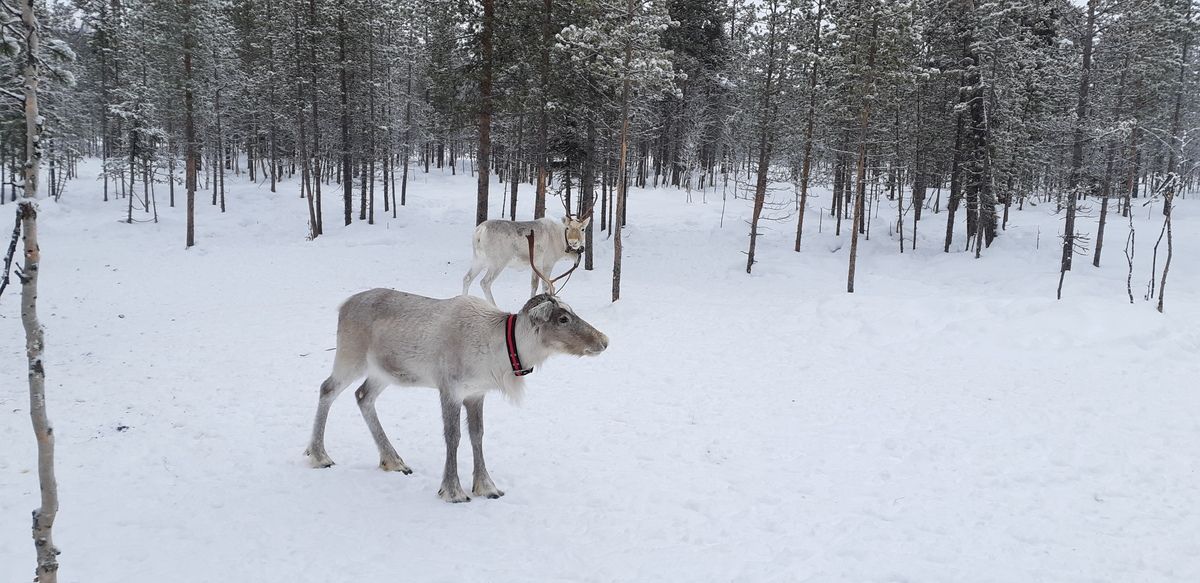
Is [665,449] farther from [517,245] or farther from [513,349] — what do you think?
[517,245]

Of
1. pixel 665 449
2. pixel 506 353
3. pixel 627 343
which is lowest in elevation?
pixel 665 449

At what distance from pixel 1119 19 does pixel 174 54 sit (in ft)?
102

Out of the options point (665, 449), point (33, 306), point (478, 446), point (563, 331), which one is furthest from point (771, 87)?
point (33, 306)

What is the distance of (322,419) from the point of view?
256 inches

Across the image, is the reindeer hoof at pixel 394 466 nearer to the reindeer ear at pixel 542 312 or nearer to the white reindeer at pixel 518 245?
the reindeer ear at pixel 542 312

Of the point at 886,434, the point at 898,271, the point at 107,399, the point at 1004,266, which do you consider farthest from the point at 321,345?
the point at 1004,266

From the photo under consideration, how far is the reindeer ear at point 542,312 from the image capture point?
5.51m

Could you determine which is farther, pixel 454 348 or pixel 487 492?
pixel 487 492

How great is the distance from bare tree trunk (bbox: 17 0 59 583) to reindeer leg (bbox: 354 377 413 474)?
291cm

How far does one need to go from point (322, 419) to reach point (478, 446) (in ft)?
5.72

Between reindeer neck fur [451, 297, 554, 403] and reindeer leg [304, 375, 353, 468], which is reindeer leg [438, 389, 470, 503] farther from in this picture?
reindeer leg [304, 375, 353, 468]

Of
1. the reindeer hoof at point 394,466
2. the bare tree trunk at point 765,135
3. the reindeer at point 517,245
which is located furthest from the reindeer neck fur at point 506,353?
the bare tree trunk at point 765,135

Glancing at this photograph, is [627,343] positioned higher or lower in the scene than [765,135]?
lower

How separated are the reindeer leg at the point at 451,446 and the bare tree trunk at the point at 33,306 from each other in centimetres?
272
